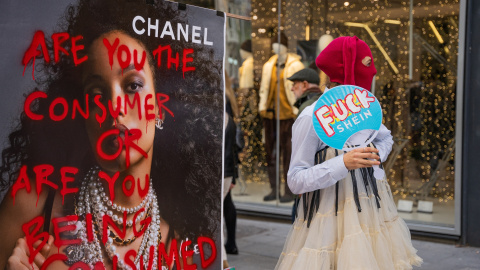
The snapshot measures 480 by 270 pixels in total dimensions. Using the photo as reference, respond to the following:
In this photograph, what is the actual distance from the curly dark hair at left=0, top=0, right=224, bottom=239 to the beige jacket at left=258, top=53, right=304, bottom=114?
4974 millimetres

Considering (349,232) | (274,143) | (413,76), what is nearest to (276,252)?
(274,143)

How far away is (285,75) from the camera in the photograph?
27.9 ft

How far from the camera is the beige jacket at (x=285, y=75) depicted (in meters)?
8.41

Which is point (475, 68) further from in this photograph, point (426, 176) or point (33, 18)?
point (33, 18)

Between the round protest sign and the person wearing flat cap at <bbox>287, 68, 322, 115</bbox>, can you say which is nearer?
the round protest sign

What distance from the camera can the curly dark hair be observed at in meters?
2.82

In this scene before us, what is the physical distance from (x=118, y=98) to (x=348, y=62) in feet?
3.88

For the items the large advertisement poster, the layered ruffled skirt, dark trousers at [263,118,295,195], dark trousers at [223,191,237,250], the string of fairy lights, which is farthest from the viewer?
dark trousers at [263,118,295,195]

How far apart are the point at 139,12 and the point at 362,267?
168 centimetres

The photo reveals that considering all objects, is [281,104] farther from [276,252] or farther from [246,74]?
[276,252]

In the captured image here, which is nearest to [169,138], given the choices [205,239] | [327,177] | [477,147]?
[205,239]

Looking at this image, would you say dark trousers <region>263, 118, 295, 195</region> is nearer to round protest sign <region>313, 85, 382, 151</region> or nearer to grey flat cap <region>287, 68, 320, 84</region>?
grey flat cap <region>287, 68, 320, 84</region>

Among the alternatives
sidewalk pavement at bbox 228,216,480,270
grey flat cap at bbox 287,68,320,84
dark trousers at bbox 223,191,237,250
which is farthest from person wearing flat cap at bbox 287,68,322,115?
sidewalk pavement at bbox 228,216,480,270

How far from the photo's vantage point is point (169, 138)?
10.8 ft
